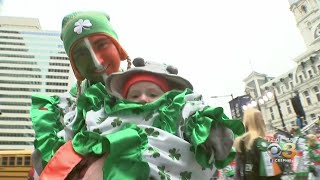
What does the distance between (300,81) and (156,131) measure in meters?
42.3

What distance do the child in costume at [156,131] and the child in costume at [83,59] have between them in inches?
10.7

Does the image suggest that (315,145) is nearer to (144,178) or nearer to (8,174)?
(144,178)

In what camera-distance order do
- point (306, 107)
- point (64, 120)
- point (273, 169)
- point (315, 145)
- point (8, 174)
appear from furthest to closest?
point (306, 107) → point (8, 174) → point (315, 145) → point (273, 169) → point (64, 120)

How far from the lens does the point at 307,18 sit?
156ft

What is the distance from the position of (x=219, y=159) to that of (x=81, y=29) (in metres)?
1.23

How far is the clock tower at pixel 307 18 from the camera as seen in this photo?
147 feet

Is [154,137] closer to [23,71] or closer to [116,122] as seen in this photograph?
[116,122]

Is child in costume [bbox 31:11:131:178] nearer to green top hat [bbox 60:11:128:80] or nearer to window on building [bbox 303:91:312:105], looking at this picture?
green top hat [bbox 60:11:128:80]

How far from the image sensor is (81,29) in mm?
1932

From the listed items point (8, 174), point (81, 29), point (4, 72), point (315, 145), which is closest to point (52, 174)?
point (81, 29)

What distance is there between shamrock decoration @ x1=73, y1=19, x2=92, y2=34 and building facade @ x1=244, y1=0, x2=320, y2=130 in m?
30.0

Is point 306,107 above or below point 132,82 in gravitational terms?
above

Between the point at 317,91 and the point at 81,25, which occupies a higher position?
the point at 317,91

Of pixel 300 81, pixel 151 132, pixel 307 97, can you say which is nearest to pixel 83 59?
pixel 151 132
